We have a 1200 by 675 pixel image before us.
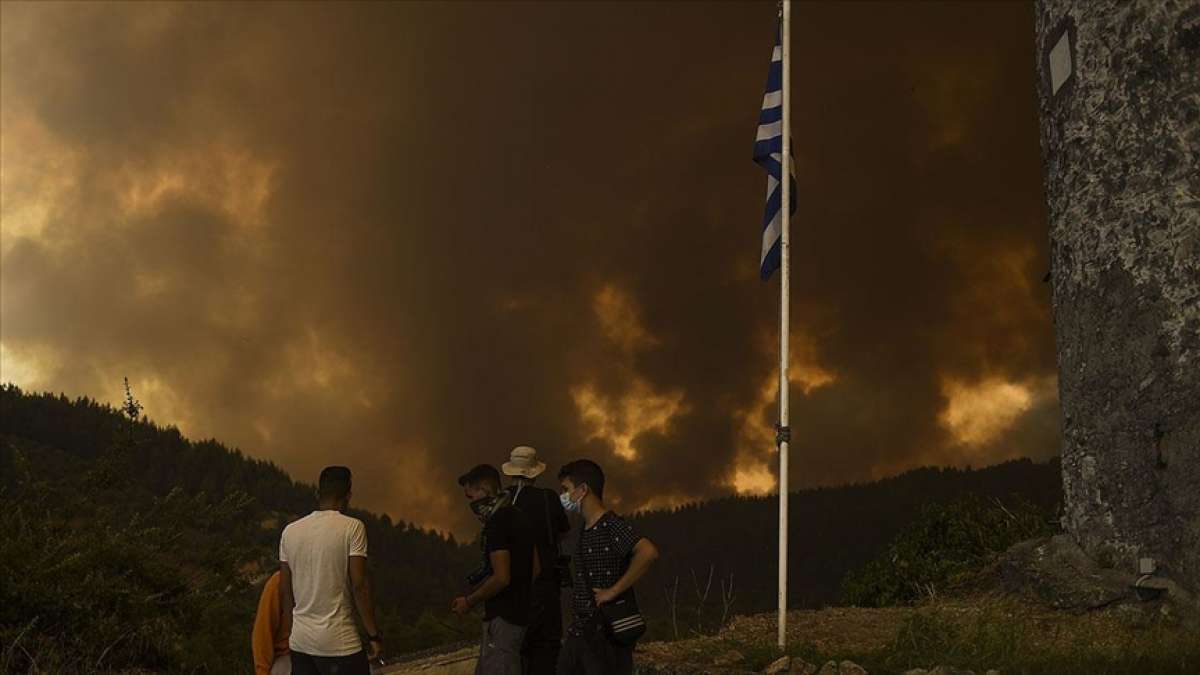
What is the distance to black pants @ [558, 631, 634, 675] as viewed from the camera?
854 cm

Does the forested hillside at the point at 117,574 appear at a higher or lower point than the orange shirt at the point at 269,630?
higher

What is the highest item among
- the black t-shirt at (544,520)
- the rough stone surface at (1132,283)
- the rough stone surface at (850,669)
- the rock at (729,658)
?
the rough stone surface at (1132,283)

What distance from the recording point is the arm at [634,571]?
→ 8312 millimetres

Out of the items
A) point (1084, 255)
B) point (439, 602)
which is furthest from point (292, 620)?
point (439, 602)

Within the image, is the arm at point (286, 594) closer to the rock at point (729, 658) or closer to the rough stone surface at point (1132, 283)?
the rock at point (729, 658)

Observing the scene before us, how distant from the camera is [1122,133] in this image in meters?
14.3

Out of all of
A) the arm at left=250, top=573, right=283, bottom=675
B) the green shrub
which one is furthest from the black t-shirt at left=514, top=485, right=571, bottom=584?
the green shrub

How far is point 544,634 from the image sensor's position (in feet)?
29.9

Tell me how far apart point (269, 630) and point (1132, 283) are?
989 cm

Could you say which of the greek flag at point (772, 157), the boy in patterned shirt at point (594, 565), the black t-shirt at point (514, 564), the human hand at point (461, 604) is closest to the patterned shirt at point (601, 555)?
the boy in patterned shirt at point (594, 565)

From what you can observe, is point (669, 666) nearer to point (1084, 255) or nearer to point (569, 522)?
point (569, 522)

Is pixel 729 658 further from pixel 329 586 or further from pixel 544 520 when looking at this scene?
pixel 329 586

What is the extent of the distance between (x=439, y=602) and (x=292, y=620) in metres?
53.7

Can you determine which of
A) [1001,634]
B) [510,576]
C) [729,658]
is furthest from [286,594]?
[1001,634]
